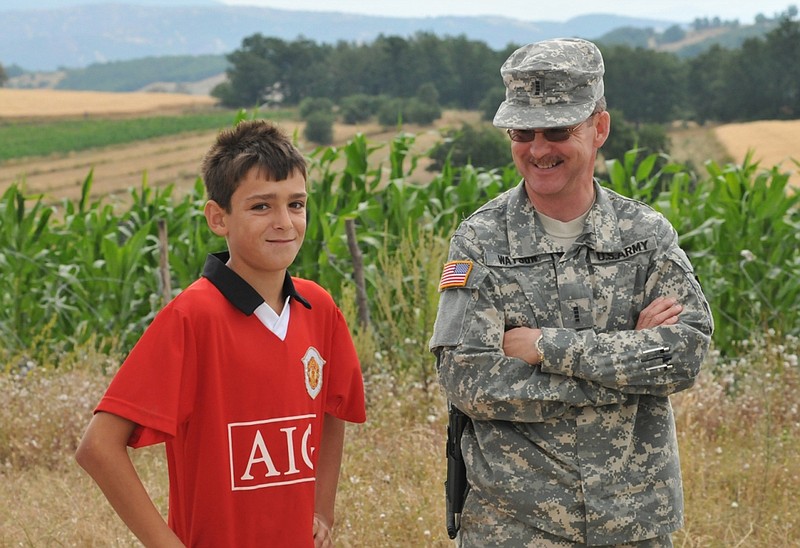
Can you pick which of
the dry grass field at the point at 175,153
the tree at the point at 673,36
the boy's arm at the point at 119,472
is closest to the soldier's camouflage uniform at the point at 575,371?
the boy's arm at the point at 119,472

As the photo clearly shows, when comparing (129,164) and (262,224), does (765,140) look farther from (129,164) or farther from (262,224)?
(262,224)

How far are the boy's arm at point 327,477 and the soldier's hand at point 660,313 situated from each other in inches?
30.1

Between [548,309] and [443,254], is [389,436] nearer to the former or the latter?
[443,254]

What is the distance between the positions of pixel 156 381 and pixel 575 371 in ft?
3.02

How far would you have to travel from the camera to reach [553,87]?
2.26 m

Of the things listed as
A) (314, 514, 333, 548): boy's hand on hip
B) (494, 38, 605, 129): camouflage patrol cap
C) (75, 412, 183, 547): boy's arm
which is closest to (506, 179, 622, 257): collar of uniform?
(494, 38, 605, 129): camouflage patrol cap

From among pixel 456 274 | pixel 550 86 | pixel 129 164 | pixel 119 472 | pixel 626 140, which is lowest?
pixel 129 164

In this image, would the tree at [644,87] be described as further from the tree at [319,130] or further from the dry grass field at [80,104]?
the dry grass field at [80,104]

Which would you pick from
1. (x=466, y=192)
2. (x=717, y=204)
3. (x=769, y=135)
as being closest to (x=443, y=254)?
(x=466, y=192)

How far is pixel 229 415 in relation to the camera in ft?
6.79

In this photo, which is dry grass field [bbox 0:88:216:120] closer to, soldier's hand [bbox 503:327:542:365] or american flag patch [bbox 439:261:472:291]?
american flag patch [bbox 439:261:472:291]

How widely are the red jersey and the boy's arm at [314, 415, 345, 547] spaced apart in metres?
0.09

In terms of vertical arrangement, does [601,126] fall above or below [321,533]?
above

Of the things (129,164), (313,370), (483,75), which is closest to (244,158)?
(313,370)
